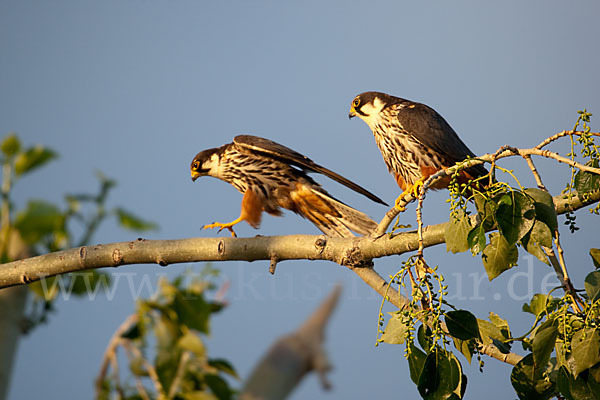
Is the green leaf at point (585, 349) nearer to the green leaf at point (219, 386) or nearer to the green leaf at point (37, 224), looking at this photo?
the green leaf at point (219, 386)

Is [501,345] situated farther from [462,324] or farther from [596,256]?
[596,256]

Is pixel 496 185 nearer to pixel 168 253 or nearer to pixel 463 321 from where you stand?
pixel 463 321

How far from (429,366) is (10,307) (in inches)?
113

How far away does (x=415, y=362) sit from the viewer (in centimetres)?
143

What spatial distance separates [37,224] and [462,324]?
2.99 m

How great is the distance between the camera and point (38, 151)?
4035 mm

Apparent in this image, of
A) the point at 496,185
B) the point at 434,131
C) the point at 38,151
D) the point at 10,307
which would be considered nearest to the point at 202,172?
the point at 38,151

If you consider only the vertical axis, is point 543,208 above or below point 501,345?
above

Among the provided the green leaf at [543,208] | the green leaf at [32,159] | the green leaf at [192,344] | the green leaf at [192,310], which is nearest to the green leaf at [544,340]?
the green leaf at [543,208]

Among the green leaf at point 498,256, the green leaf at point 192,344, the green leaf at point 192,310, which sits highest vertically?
the green leaf at point 192,310

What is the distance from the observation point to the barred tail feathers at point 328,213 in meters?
3.53

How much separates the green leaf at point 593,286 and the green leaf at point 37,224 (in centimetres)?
313

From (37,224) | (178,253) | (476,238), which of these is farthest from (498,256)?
(37,224)

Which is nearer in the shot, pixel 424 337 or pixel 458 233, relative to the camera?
pixel 424 337
